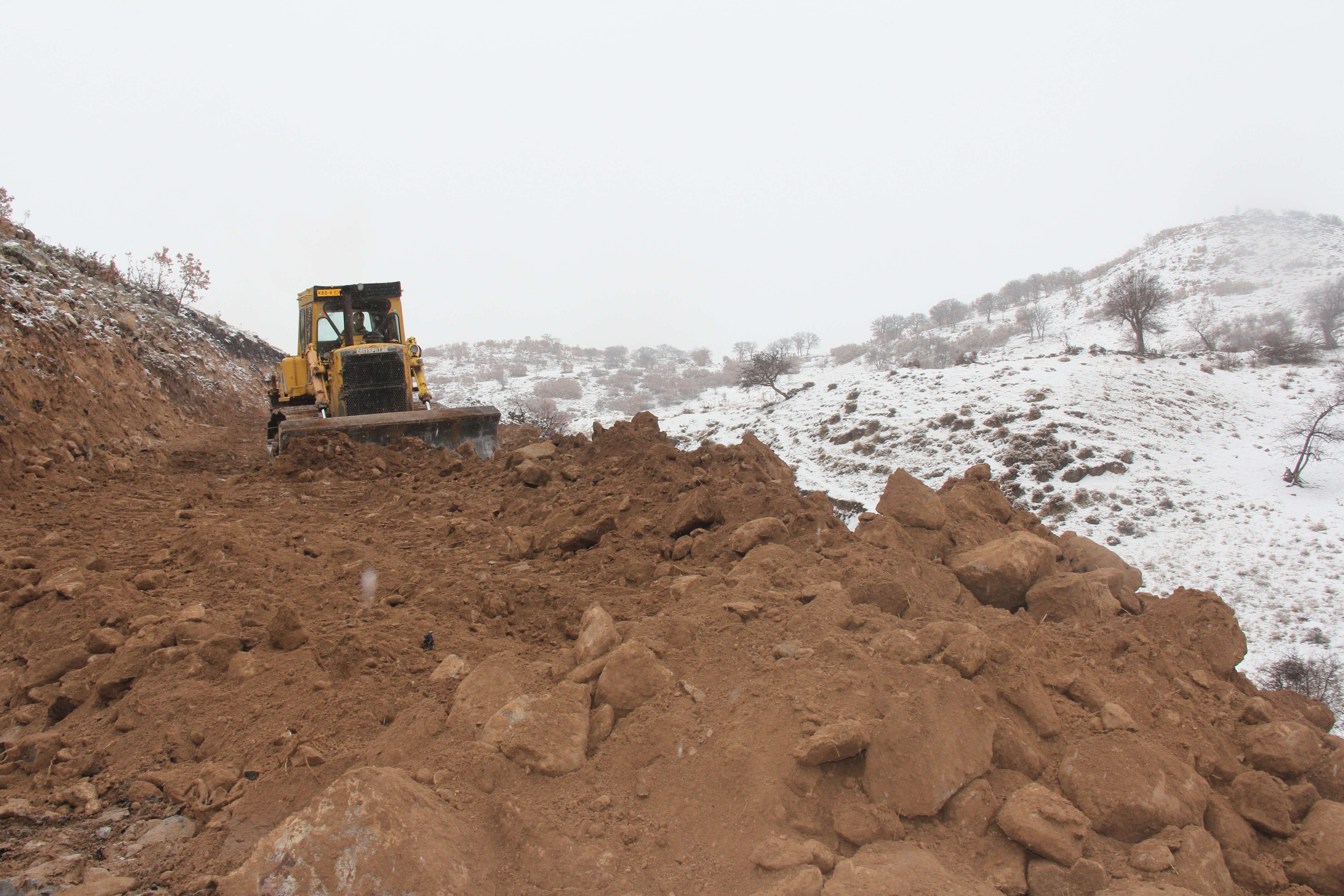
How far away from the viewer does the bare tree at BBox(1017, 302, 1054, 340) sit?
4053 cm

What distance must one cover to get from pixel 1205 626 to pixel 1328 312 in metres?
33.1

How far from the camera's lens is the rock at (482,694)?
247 cm

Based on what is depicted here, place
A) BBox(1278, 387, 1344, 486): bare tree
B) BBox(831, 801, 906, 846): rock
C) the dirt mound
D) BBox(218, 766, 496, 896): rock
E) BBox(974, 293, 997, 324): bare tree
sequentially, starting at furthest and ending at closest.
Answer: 1. BBox(974, 293, 997, 324): bare tree
2. BBox(1278, 387, 1344, 486): bare tree
3. the dirt mound
4. BBox(831, 801, 906, 846): rock
5. BBox(218, 766, 496, 896): rock

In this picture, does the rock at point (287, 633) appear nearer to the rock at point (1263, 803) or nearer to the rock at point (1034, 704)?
the rock at point (1034, 704)

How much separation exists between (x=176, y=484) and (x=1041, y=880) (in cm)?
802

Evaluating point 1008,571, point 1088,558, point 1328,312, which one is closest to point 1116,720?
point 1008,571

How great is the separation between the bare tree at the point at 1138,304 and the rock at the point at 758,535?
2481cm

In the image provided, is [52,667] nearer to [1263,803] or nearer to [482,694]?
[482,694]

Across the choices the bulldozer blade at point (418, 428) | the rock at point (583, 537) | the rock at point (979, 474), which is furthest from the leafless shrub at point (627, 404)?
the rock at point (583, 537)

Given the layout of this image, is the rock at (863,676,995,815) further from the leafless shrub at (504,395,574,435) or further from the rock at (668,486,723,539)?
the leafless shrub at (504,395,574,435)

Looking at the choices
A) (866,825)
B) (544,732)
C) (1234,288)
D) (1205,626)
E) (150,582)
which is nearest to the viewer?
(866,825)

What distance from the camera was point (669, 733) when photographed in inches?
93.5

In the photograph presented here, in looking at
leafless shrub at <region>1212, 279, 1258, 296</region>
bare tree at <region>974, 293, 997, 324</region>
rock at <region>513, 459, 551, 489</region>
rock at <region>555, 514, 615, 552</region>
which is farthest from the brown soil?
bare tree at <region>974, 293, 997, 324</region>

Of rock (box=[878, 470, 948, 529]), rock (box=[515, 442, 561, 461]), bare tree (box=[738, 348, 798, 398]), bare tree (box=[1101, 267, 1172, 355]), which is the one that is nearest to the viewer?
rock (box=[878, 470, 948, 529])
